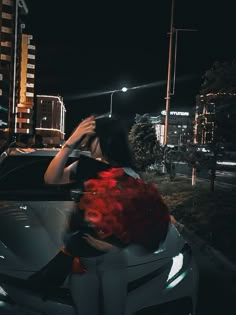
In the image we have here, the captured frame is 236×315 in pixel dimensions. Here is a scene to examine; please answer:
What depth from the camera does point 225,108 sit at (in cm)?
1217

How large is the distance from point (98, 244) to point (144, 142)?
924 inches

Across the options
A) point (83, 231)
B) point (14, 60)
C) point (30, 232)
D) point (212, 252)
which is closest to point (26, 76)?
point (14, 60)

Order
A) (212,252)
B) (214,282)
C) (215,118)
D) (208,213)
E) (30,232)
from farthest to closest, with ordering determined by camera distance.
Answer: (215,118) → (208,213) → (212,252) → (214,282) → (30,232)

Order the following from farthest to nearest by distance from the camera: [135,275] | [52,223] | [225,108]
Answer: [225,108]
[52,223]
[135,275]

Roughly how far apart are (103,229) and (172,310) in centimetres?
73

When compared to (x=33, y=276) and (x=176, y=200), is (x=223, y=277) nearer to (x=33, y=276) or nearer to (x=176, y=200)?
(x=33, y=276)

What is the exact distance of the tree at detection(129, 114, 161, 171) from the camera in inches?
954

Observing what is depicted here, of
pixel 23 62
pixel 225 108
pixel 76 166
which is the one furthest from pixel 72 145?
pixel 23 62

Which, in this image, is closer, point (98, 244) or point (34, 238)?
point (98, 244)

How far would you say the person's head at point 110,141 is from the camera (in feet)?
10.6

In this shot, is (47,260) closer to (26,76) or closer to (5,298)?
(5,298)

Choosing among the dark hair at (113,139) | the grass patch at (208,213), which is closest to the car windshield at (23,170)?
the dark hair at (113,139)

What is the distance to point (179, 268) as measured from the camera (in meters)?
3.35

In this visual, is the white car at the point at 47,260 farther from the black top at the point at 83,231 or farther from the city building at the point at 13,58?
the city building at the point at 13,58
